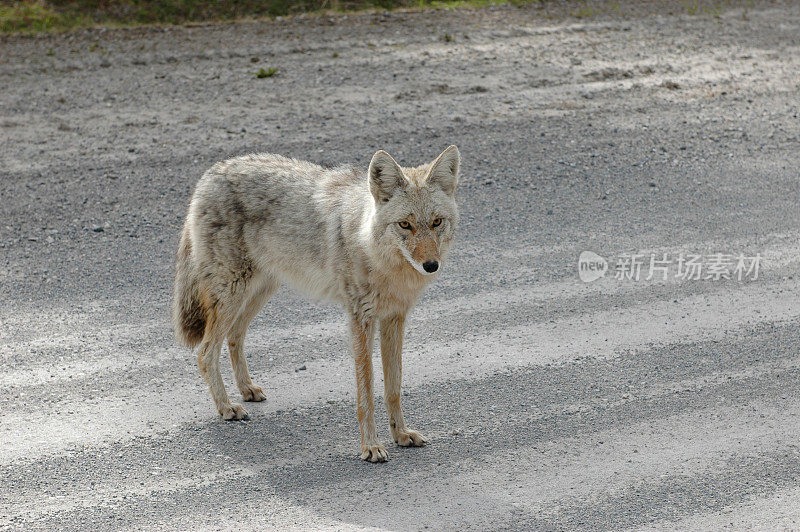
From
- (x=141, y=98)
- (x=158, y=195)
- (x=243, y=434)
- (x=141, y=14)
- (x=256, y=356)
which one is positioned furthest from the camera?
(x=141, y=14)

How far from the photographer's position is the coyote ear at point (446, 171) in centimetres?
533

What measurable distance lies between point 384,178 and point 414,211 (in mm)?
277

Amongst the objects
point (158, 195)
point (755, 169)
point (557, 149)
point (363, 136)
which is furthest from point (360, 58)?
point (755, 169)

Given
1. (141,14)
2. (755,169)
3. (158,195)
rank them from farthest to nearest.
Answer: (141,14)
(755,169)
(158,195)

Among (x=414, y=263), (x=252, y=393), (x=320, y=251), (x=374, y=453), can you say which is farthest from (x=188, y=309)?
(x=414, y=263)

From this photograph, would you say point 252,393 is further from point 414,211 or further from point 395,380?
point 414,211

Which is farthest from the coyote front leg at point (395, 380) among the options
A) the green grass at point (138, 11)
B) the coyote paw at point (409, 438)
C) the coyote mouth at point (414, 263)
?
the green grass at point (138, 11)

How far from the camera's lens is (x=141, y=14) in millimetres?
13742

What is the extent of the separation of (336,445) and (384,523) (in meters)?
0.93

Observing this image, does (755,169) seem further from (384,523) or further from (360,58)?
(384,523)

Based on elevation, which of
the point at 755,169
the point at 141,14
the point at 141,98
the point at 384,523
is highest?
the point at 141,14

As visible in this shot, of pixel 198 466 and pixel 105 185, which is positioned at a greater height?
pixel 105 185

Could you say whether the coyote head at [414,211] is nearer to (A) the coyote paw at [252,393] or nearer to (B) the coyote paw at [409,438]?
(B) the coyote paw at [409,438]

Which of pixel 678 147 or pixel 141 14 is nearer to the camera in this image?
pixel 678 147
